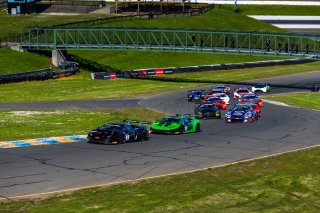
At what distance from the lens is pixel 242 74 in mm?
104938

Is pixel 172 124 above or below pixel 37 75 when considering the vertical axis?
above

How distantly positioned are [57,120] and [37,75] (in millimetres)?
38337

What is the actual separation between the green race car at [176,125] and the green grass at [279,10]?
365ft

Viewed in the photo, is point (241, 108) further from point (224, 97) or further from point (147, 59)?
point (147, 59)

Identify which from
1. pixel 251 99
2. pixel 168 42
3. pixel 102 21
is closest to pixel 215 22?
pixel 102 21

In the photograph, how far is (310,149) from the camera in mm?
41812

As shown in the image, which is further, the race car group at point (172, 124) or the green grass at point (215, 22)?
the green grass at point (215, 22)

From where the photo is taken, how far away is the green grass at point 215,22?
433 feet

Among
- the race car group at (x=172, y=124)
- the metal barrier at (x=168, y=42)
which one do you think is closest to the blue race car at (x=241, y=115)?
the race car group at (x=172, y=124)

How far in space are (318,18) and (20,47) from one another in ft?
235

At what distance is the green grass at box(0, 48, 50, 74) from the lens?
322 ft

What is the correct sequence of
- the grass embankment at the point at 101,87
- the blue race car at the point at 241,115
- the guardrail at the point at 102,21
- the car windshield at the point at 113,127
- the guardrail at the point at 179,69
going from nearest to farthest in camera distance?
the car windshield at the point at 113,127 → the blue race car at the point at 241,115 → the grass embankment at the point at 101,87 → the guardrail at the point at 179,69 → the guardrail at the point at 102,21

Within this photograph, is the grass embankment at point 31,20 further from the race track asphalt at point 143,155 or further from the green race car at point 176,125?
the green race car at point 176,125

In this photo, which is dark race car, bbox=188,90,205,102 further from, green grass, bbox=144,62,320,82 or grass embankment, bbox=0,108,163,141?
green grass, bbox=144,62,320,82
